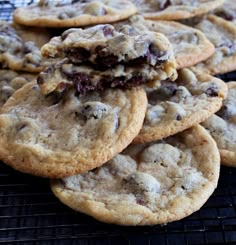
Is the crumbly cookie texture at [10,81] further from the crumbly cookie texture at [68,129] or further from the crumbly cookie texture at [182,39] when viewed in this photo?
the crumbly cookie texture at [182,39]

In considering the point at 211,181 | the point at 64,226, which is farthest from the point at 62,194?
the point at 211,181

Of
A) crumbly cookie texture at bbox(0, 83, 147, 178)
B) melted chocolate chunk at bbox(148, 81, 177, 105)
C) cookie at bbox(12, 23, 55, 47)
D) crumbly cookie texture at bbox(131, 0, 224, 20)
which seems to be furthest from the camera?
crumbly cookie texture at bbox(131, 0, 224, 20)

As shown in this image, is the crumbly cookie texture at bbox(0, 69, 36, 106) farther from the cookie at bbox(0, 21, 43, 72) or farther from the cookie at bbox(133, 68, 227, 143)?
the cookie at bbox(133, 68, 227, 143)

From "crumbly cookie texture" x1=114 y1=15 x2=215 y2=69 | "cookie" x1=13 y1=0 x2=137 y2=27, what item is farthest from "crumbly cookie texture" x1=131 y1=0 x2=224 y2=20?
"cookie" x1=13 y1=0 x2=137 y2=27

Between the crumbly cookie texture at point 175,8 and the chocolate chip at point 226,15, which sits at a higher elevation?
the crumbly cookie texture at point 175,8

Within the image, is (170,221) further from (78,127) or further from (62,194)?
(78,127)

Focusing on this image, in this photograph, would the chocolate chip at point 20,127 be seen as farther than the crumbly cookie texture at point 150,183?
Yes

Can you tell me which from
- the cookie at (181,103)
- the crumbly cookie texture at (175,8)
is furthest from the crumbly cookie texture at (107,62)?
the crumbly cookie texture at (175,8)
